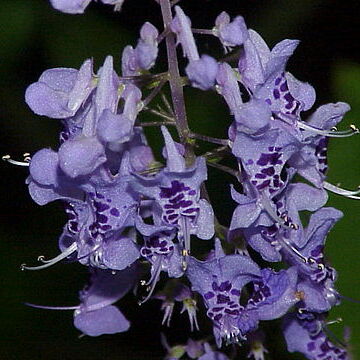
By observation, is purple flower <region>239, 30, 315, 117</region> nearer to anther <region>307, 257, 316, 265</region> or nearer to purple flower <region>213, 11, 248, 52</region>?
purple flower <region>213, 11, 248, 52</region>

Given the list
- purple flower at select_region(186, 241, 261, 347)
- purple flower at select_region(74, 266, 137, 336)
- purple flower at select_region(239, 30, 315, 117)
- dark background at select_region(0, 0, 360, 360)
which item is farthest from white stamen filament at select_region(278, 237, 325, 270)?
dark background at select_region(0, 0, 360, 360)

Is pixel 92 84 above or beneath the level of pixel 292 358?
above

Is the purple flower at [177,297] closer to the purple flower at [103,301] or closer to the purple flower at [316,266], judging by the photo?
the purple flower at [103,301]

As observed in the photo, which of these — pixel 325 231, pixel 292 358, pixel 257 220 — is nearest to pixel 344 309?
pixel 292 358

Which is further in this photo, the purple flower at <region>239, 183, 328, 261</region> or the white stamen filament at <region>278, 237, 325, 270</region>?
the white stamen filament at <region>278, 237, 325, 270</region>

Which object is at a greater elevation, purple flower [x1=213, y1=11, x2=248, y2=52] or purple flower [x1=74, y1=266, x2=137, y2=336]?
purple flower [x1=213, y1=11, x2=248, y2=52]

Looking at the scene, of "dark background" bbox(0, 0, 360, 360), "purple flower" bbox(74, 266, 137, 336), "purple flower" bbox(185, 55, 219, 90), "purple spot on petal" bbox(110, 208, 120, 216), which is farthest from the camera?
"dark background" bbox(0, 0, 360, 360)

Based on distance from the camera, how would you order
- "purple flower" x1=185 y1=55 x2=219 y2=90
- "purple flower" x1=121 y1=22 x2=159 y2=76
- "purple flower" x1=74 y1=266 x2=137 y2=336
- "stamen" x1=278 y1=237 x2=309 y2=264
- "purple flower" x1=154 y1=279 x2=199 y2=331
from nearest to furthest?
"purple flower" x1=185 y1=55 x2=219 y2=90 → "purple flower" x1=121 y1=22 x2=159 y2=76 → "stamen" x1=278 y1=237 x2=309 y2=264 → "purple flower" x1=154 y1=279 x2=199 y2=331 → "purple flower" x1=74 y1=266 x2=137 y2=336

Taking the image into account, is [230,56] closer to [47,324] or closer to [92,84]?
[92,84]

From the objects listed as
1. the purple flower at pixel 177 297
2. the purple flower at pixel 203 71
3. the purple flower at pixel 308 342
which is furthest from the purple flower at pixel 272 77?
the purple flower at pixel 308 342
